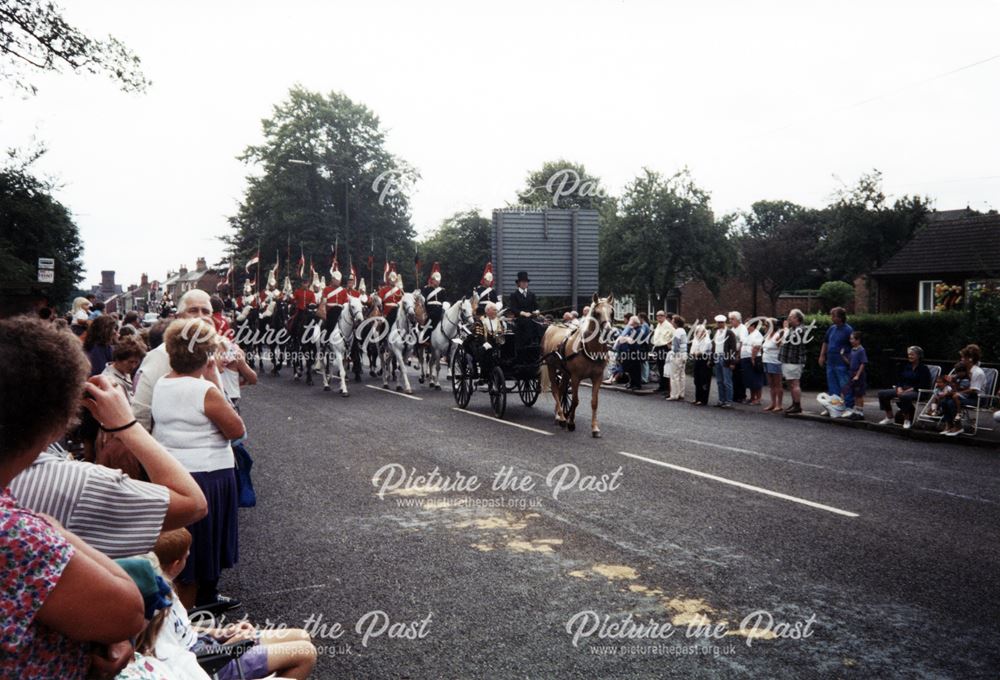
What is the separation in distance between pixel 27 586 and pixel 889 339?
23631mm

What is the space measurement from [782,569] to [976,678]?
1795 mm

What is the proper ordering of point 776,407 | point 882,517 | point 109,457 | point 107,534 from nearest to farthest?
1. point 107,534
2. point 109,457
3. point 882,517
4. point 776,407

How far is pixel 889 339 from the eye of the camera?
2184 centimetres

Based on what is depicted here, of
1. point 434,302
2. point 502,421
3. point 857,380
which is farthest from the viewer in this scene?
point 434,302

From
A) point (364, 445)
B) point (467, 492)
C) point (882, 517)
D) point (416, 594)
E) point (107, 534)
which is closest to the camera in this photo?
point (107, 534)

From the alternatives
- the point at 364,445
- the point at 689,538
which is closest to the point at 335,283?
the point at 364,445

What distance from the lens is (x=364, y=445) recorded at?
11141 mm

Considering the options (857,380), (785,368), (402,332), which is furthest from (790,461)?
(402,332)

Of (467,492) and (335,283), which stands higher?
(335,283)

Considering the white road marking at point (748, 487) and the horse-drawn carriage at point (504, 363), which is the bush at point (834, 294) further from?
the white road marking at point (748, 487)

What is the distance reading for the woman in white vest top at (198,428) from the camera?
4438 mm

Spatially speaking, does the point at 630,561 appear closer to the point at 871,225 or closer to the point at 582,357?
the point at 582,357

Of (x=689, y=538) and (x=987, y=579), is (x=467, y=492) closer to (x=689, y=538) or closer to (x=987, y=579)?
(x=689, y=538)

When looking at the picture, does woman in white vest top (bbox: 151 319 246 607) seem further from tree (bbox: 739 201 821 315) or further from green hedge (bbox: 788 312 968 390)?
tree (bbox: 739 201 821 315)
